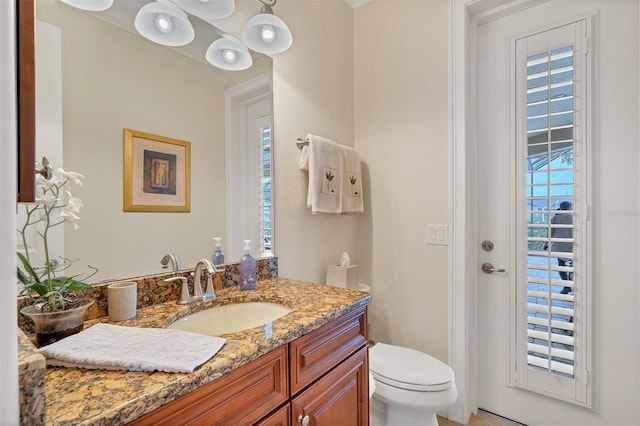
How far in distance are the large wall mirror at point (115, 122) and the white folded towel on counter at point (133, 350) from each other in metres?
0.31

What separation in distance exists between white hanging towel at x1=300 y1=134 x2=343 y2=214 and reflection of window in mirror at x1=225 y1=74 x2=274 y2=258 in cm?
21

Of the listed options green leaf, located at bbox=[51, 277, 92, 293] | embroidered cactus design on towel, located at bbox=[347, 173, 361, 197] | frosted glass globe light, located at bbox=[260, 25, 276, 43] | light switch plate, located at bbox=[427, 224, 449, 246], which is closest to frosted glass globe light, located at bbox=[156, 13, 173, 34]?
frosted glass globe light, located at bbox=[260, 25, 276, 43]

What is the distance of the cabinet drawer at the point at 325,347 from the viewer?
86cm

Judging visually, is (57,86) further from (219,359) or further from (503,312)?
(503,312)

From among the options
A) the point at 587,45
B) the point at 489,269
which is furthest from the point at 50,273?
the point at 587,45

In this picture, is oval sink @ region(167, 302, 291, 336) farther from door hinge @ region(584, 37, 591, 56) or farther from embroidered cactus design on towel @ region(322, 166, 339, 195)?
door hinge @ region(584, 37, 591, 56)

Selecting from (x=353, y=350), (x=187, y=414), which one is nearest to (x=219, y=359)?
(x=187, y=414)

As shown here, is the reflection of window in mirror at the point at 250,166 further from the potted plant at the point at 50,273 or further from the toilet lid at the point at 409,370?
the toilet lid at the point at 409,370

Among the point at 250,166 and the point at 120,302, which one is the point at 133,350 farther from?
the point at 250,166

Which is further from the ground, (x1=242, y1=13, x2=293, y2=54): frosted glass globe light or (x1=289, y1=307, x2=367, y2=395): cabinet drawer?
(x1=242, y1=13, x2=293, y2=54): frosted glass globe light

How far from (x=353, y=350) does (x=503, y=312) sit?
1.07 metres

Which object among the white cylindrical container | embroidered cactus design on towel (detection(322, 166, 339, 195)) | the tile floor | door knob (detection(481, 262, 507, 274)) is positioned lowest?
the tile floor

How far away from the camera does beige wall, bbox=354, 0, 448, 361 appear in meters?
1.77

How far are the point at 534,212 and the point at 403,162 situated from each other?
73 centimetres
